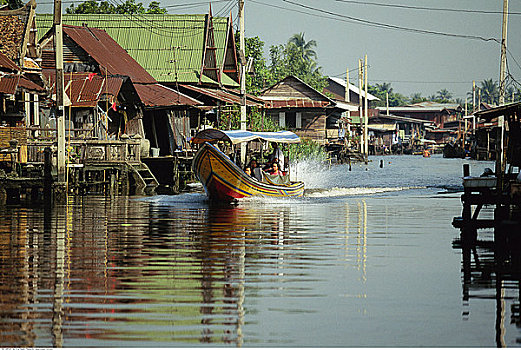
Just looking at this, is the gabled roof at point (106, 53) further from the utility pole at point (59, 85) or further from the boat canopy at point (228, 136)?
the boat canopy at point (228, 136)

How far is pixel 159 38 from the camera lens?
44.2 metres

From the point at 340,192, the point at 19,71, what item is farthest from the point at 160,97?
the point at 19,71

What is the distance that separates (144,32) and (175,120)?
903 cm

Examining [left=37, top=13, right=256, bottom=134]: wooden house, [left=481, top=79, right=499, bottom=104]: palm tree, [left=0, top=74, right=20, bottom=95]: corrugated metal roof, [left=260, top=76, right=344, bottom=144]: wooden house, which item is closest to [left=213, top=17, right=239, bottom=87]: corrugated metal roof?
[left=37, top=13, right=256, bottom=134]: wooden house

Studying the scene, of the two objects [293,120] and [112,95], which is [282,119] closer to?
[293,120]

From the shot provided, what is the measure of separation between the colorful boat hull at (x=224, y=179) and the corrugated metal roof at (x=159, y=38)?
58.0ft

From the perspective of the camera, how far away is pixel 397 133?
103375mm

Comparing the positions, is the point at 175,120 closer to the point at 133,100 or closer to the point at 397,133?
the point at 133,100

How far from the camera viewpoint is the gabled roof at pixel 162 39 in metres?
42.5

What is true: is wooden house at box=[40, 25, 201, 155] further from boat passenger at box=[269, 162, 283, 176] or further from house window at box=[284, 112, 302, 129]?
house window at box=[284, 112, 302, 129]

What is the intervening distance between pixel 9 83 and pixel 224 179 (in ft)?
25.3

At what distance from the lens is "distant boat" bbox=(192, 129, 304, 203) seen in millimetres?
23234

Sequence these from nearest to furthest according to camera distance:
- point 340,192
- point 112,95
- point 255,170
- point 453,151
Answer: point 255,170, point 112,95, point 340,192, point 453,151

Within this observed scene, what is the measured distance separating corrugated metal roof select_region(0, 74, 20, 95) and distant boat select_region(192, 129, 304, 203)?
5.89 metres
